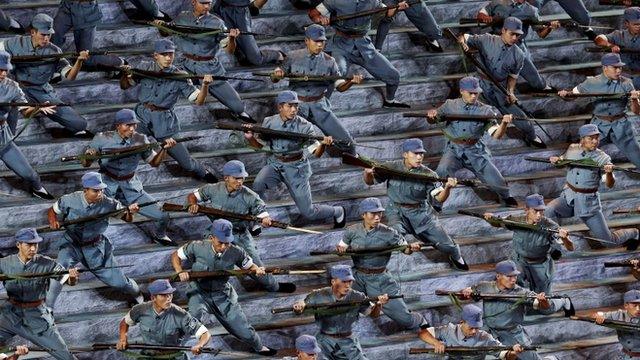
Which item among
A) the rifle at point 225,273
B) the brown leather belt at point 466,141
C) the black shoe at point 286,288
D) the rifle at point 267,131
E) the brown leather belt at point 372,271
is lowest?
the black shoe at point 286,288

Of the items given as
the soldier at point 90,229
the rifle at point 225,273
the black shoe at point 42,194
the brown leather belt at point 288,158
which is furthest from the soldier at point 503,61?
the black shoe at point 42,194

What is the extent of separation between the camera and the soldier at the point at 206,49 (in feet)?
79.2

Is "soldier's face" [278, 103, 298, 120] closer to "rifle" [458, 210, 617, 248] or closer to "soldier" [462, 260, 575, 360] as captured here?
"rifle" [458, 210, 617, 248]

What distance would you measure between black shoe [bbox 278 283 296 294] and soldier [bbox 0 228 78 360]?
262 centimetres

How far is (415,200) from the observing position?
929 inches

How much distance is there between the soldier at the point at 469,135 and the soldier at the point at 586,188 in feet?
2.39

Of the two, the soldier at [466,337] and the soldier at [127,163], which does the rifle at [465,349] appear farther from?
the soldier at [127,163]

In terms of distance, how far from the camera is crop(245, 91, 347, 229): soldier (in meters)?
23.4

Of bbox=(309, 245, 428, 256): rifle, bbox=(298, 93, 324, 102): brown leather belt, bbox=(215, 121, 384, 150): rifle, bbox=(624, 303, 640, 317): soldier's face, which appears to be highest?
bbox=(215, 121, 384, 150): rifle

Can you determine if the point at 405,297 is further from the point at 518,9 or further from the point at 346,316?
the point at 518,9

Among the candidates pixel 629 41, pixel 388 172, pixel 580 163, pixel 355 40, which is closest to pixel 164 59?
pixel 355 40

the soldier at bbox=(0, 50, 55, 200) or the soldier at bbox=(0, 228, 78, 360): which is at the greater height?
the soldier at bbox=(0, 50, 55, 200)

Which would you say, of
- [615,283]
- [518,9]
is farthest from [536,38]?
[615,283]

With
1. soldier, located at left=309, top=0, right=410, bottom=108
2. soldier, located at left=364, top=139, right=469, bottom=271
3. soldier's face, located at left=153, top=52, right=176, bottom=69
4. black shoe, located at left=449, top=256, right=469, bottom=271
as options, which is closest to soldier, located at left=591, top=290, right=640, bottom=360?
black shoe, located at left=449, top=256, right=469, bottom=271
